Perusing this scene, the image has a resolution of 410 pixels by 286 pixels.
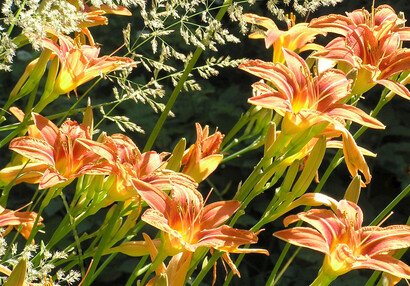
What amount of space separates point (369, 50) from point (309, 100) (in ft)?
0.30

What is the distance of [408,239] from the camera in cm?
59

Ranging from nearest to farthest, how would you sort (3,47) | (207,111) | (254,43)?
(3,47), (207,111), (254,43)

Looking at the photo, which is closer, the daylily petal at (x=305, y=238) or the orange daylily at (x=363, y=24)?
the daylily petal at (x=305, y=238)

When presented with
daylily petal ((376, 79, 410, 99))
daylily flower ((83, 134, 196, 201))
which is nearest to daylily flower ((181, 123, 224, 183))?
daylily flower ((83, 134, 196, 201))

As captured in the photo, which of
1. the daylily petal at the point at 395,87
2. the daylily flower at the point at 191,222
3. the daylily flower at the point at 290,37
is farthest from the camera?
the daylily flower at the point at 290,37

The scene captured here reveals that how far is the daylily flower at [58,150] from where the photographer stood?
1.95 feet

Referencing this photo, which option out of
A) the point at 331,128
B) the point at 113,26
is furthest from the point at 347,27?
the point at 113,26

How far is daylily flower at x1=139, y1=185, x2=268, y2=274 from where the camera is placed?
1.79ft

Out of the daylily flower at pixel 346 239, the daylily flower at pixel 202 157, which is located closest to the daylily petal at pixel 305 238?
the daylily flower at pixel 346 239

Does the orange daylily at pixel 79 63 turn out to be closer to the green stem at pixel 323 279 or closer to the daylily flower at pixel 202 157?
the daylily flower at pixel 202 157

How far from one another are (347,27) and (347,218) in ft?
0.64

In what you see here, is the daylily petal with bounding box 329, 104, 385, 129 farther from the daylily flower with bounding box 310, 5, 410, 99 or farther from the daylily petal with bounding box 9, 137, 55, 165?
the daylily petal with bounding box 9, 137, 55, 165

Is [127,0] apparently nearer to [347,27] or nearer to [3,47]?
[3,47]

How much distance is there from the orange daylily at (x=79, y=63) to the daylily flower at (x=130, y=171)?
8cm
